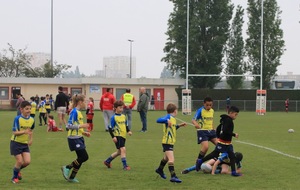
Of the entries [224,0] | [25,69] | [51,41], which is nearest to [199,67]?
[224,0]

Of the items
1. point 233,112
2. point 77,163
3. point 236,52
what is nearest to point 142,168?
point 77,163

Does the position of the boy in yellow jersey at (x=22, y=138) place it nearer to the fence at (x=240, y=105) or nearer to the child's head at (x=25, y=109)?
the child's head at (x=25, y=109)

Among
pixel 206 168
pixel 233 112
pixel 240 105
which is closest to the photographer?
pixel 206 168

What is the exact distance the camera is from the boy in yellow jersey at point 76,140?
9727 mm

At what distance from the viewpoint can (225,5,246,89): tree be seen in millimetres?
62281

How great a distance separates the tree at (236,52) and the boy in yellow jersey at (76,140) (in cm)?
5323

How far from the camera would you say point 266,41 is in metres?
60.9

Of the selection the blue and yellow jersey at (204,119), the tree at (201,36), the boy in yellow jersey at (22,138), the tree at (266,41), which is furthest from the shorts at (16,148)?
the tree at (266,41)

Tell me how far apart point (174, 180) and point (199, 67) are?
51.9m

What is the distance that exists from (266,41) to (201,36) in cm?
759

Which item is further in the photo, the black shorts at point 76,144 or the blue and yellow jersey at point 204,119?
the blue and yellow jersey at point 204,119

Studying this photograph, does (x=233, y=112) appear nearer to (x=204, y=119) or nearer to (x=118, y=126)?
(x=204, y=119)

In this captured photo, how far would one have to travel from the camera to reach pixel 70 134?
9.98m

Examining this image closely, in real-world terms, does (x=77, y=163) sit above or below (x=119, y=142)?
below
